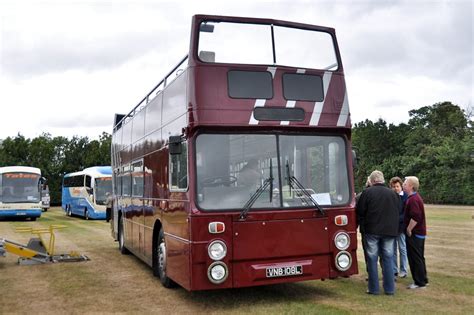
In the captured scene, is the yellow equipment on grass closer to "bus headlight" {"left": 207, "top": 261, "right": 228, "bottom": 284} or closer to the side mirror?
the side mirror

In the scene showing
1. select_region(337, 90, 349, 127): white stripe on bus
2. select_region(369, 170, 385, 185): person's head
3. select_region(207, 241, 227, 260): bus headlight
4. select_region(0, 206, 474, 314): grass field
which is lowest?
select_region(0, 206, 474, 314): grass field

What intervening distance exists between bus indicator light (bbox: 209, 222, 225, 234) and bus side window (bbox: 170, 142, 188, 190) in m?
0.71

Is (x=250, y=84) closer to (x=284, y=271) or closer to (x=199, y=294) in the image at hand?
(x=284, y=271)

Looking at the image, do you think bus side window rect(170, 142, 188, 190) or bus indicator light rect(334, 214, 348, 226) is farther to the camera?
bus indicator light rect(334, 214, 348, 226)

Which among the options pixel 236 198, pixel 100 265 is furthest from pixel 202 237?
pixel 100 265

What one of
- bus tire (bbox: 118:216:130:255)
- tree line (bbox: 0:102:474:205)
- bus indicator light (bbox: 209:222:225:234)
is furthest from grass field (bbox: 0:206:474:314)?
tree line (bbox: 0:102:474:205)

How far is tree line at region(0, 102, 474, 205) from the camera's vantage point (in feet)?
172

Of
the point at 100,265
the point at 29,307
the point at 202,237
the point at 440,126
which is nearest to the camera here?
the point at 202,237

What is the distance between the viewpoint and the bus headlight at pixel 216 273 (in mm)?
7672

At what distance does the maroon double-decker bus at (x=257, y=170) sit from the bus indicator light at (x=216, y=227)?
0.01m

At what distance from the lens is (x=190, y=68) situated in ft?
26.8

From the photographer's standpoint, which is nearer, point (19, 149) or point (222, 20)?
point (222, 20)

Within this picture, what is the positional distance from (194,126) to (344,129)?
238cm

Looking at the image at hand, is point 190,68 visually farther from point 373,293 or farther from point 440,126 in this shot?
point 440,126
